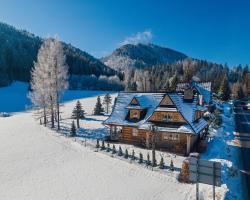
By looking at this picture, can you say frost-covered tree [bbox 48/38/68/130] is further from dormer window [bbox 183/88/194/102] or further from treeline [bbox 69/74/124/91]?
treeline [bbox 69/74/124/91]

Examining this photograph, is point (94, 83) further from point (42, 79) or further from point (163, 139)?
point (163, 139)

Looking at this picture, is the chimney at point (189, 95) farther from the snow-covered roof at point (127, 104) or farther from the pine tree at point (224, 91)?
the pine tree at point (224, 91)

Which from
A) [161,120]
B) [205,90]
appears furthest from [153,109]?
[205,90]

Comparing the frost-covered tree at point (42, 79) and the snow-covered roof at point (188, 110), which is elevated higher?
the frost-covered tree at point (42, 79)

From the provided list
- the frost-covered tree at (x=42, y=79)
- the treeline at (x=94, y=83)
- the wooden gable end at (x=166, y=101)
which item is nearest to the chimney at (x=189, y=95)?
the wooden gable end at (x=166, y=101)

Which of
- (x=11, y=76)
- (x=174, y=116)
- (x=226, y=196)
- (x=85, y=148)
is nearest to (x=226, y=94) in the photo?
(x=174, y=116)

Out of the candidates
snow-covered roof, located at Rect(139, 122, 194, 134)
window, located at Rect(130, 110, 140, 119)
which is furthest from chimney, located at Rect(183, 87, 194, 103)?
window, located at Rect(130, 110, 140, 119)

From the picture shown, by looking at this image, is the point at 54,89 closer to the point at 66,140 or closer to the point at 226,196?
the point at 66,140

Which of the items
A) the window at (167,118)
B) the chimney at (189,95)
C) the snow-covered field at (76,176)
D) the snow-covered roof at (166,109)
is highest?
the chimney at (189,95)
